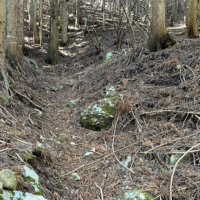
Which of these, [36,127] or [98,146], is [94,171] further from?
[36,127]

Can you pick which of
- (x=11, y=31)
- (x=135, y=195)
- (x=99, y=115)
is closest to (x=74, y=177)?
(x=135, y=195)

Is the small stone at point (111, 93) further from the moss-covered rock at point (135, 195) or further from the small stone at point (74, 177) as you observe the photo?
the moss-covered rock at point (135, 195)

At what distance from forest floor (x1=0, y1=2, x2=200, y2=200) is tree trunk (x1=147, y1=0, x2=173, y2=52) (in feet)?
1.30

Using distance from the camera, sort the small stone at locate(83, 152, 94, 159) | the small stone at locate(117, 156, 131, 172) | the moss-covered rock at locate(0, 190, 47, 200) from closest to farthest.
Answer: the moss-covered rock at locate(0, 190, 47, 200)
the small stone at locate(117, 156, 131, 172)
the small stone at locate(83, 152, 94, 159)

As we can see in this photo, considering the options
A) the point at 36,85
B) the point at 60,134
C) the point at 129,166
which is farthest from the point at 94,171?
the point at 36,85

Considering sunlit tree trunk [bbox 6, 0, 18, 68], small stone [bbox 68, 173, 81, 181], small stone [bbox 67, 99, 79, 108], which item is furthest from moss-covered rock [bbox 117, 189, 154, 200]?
sunlit tree trunk [bbox 6, 0, 18, 68]

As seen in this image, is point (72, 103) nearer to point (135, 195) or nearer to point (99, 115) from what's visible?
point (99, 115)

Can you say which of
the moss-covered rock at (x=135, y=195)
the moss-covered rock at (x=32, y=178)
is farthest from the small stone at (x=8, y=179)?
the moss-covered rock at (x=135, y=195)

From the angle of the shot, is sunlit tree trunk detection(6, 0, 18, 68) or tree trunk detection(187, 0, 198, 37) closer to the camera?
sunlit tree trunk detection(6, 0, 18, 68)

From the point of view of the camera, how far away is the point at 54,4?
9.93 metres

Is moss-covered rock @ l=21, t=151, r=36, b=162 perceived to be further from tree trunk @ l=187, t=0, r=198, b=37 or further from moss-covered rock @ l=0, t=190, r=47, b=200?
tree trunk @ l=187, t=0, r=198, b=37

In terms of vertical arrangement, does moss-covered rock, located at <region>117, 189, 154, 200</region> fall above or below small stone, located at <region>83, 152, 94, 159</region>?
below

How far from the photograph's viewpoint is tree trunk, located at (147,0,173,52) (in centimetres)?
552

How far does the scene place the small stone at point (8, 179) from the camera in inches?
67.9
